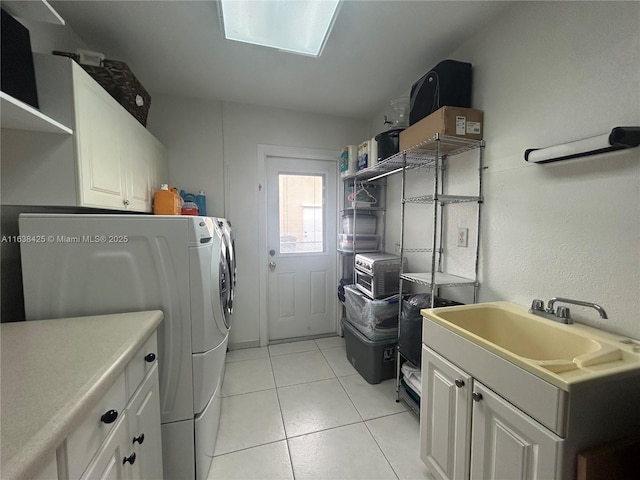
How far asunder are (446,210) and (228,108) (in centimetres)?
223

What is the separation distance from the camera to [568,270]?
47.4 inches

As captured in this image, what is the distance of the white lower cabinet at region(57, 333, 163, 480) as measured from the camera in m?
0.61

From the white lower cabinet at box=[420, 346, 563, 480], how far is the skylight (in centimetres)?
183

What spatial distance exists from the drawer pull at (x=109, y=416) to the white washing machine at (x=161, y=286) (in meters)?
0.48

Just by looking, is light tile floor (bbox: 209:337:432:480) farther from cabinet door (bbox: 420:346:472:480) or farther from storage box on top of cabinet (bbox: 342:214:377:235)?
storage box on top of cabinet (bbox: 342:214:377:235)

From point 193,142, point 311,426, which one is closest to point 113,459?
point 311,426

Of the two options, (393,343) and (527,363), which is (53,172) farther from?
(393,343)

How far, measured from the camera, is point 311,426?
67.0 inches

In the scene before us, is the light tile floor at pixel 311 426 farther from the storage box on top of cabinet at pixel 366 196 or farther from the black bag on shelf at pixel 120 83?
the black bag on shelf at pixel 120 83

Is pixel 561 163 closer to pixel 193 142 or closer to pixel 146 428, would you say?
pixel 146 428

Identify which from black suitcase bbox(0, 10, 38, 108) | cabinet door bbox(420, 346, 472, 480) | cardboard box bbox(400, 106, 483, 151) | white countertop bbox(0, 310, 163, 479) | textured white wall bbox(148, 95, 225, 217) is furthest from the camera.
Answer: textured white wall bbox(148, 95, 225, 217)

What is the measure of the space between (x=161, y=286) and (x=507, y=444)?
59.8 inches

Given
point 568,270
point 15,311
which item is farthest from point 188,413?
point 568,270

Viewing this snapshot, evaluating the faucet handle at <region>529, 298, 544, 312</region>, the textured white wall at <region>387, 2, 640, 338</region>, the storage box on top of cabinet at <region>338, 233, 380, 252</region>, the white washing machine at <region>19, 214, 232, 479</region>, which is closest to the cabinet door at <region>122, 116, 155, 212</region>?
the white washing machine at <region>19, 214, 232, 479</region>
